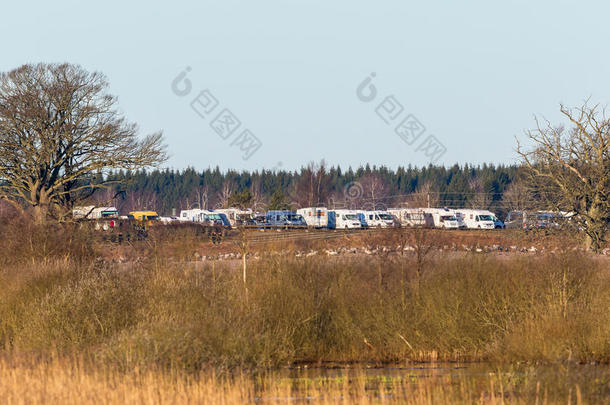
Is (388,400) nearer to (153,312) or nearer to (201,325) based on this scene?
(201,325)

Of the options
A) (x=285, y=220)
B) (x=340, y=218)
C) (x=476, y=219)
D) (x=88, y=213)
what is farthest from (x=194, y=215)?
(x=88, y=213)

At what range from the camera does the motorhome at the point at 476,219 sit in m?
72.1

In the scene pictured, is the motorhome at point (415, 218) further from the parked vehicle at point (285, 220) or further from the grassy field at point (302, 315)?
the grassy field at point (302, 315)

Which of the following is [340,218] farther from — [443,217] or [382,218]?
[443,217]

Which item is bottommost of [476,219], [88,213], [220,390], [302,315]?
[220,390]

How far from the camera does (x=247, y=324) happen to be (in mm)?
18562

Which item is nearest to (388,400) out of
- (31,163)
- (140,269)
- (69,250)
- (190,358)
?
(190,358)

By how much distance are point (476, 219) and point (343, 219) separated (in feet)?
41.9

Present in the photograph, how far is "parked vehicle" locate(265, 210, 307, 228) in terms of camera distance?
7025 cm

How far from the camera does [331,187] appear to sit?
126m

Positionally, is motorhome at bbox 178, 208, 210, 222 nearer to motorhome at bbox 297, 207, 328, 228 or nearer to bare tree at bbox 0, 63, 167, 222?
motorhome at bbox 297, 207, 328, 228

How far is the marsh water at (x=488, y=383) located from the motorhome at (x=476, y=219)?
53.9m

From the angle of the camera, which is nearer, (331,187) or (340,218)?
(340,218)

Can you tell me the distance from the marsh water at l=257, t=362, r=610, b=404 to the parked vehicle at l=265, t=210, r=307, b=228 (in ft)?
165
